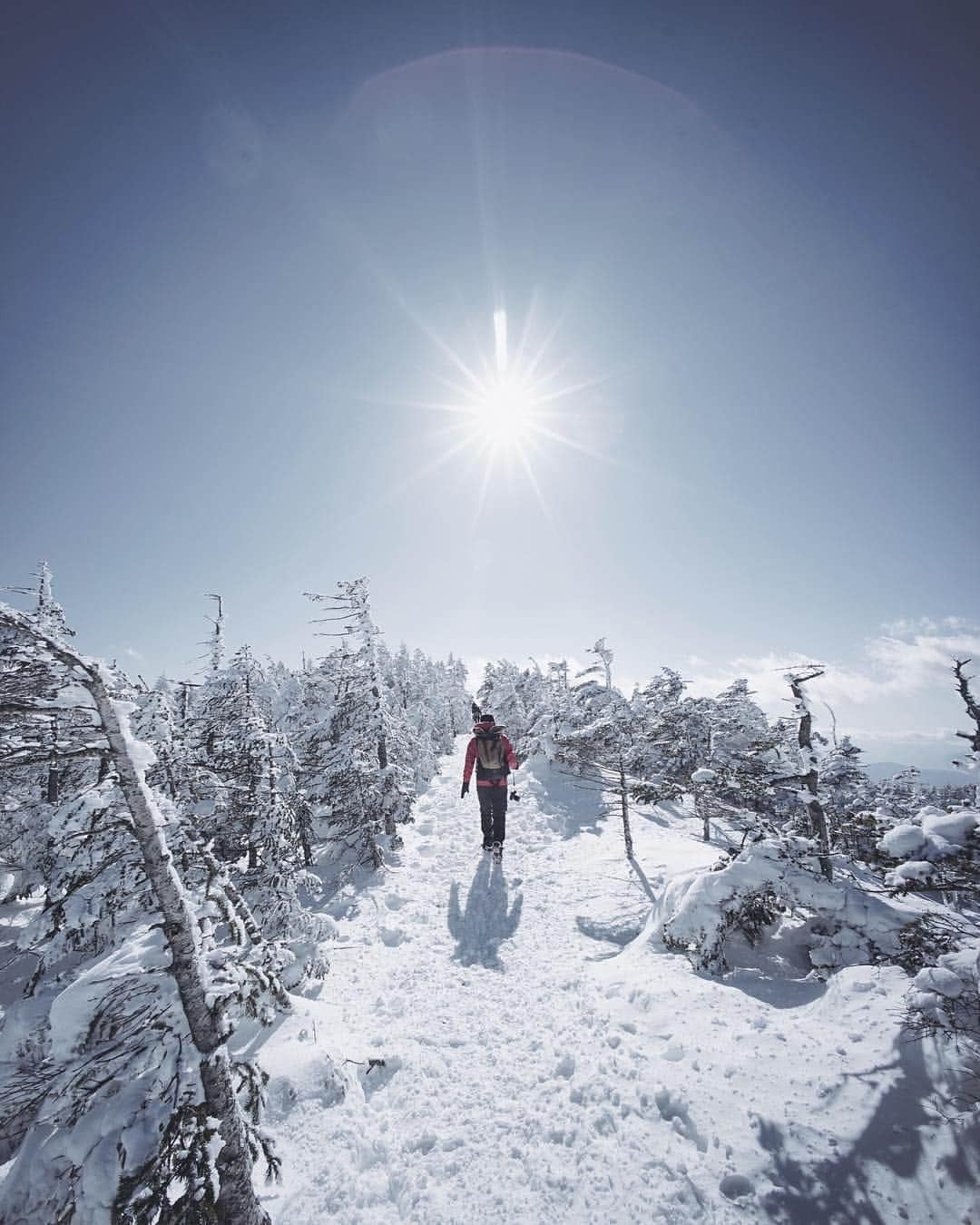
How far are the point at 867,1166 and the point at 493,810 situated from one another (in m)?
9.36

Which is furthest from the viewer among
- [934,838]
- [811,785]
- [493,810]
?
[493,810]

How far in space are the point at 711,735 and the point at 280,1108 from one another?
20784 mm

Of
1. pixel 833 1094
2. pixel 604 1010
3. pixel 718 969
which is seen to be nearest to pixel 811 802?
pixel 718 969

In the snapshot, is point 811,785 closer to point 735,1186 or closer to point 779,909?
point 779,909

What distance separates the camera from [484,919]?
990 cm

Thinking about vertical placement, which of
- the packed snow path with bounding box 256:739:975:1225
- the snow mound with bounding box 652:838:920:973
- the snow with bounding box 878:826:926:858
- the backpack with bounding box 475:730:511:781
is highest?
the backpack with bounding box 475:730:511:781

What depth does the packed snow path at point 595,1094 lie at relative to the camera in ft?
13.1

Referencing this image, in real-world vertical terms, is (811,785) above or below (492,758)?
below

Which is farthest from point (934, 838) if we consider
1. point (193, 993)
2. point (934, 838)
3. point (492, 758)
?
point (492, 758)

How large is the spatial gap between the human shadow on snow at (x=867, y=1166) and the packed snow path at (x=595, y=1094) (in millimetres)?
13

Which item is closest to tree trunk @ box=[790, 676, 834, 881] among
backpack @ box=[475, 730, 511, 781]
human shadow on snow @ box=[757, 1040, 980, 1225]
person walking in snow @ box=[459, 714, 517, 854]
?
human shadow on snow @ box=[757, 1040, 980, 1225]

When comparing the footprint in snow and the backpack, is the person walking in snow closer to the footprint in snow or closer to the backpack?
the backpack

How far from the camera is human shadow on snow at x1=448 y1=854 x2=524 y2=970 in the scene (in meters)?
8.65

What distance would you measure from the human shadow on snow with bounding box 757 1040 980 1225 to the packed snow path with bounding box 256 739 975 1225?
1 cm
